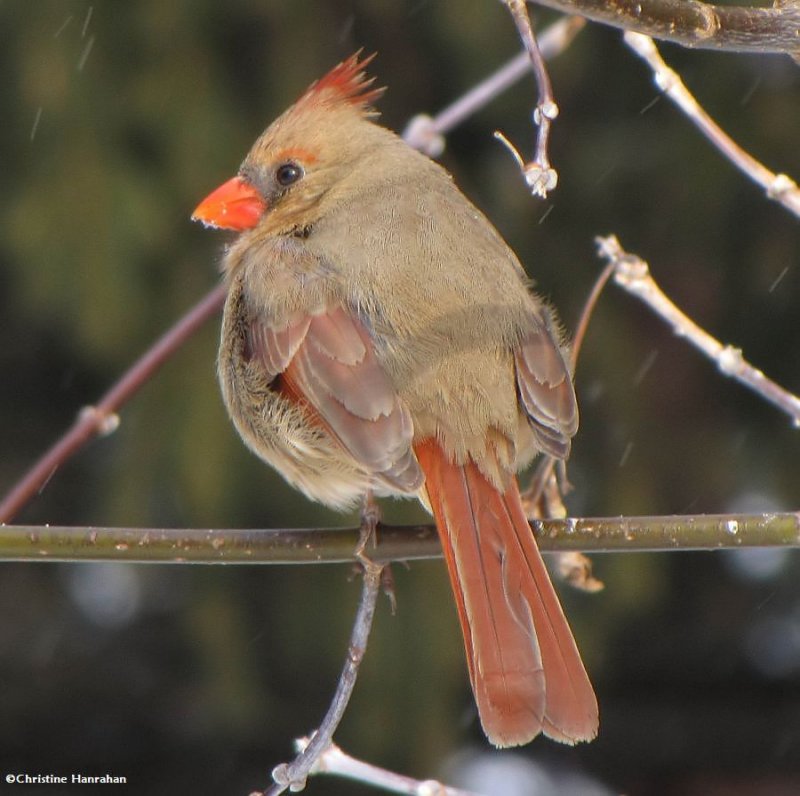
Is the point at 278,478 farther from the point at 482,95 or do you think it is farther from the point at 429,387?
the point at 482,95

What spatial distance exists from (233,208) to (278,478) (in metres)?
1.09

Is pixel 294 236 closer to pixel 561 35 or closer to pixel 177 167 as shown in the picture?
pixel 561 35

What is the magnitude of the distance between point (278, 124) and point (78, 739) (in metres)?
2.23

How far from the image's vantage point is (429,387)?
105 inches

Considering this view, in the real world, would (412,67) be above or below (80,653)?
above

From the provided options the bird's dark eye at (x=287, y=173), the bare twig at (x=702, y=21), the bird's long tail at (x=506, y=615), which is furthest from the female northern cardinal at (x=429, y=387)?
the bare twig at (x=702, y=21)

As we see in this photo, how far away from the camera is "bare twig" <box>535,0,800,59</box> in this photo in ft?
6.10

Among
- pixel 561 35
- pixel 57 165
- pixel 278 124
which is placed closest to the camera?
pixel 561 35

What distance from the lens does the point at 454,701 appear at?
168 inches

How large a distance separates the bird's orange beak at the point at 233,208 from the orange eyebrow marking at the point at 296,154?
0.10 m


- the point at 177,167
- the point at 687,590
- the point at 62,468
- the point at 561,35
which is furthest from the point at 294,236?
the point at 687,590

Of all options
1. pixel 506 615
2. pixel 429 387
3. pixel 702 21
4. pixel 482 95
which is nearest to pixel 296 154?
pixel 482 95

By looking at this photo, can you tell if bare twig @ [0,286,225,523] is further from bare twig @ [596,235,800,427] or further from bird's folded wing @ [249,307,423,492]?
bare twig @ [596,235,800,427]

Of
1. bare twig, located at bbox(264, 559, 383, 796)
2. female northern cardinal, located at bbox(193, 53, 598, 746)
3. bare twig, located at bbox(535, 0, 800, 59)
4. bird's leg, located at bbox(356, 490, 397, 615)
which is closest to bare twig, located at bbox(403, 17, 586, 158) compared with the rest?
female northern cardinal, located at bbox(193, 53, 598, 746)
